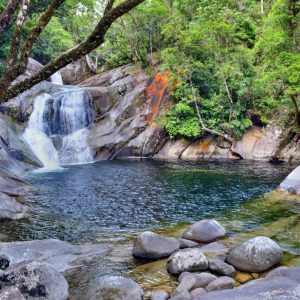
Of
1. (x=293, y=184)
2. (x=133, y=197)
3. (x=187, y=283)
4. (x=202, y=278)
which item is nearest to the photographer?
(x=187, y=283)

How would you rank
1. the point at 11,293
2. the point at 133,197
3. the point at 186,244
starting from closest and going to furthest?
the point at 11,293
the point at 186,244
the point at 133,197

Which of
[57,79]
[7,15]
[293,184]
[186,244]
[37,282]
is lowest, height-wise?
[186,244]

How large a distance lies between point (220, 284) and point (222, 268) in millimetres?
843

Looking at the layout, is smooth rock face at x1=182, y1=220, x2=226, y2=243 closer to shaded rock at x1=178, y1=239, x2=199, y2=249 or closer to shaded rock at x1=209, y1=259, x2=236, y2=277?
shaded rock at x1=178, y1=239, x2=199, y2=249

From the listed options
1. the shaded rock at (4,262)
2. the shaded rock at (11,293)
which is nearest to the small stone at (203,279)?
the shaded rock at (11,293)

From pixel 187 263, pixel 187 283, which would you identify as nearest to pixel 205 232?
pixel 187 263

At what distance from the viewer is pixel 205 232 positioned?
9734mm

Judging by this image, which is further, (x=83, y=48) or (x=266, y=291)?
(x=266, y=291)

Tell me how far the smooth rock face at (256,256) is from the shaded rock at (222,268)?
0.25m

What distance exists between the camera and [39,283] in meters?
6.07

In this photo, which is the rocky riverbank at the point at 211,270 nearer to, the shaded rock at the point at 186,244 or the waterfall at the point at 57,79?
the shaded rock at the point at 186,244

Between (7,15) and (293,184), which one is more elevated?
(7,15)

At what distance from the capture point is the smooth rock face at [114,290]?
20.3 feet

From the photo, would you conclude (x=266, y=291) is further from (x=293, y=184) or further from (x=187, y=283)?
(x=293, y=184)
